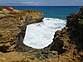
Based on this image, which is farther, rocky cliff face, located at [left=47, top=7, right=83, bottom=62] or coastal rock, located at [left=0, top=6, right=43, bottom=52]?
coastal rock, located at [left=0, top=6, right=43, bottom=52]

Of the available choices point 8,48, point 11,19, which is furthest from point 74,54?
point 11,19

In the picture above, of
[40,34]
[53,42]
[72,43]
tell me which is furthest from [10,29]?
[72,43]

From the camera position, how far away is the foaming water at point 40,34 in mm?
30891

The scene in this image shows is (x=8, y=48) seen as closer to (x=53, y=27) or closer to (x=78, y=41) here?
(x=78, y=41)

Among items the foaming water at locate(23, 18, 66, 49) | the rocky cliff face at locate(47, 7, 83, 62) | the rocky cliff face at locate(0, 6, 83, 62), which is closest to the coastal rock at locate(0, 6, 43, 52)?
the rocky cliff face at locate(0, 6, 83, 62)

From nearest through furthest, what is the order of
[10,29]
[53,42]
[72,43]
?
[72,43] → [53,42] → [10,29]

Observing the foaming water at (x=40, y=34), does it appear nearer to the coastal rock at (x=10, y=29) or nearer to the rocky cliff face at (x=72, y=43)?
the coastal rock at (x=10, y=29)

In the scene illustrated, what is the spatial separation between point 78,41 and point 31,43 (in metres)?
18.7

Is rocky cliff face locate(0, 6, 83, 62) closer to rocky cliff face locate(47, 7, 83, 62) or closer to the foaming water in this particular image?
rocky cliff face locate(47, 7, 83, 62)

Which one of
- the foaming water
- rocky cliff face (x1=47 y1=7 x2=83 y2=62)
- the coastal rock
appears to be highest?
rocky cliff face (x1=47 y1=7 x2=83 y2=62)

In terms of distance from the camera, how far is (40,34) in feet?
114

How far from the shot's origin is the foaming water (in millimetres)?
30891

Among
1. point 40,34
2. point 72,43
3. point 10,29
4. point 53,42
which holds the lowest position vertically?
point 40,34

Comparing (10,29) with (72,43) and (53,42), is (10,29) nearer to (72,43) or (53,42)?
(53,42)
